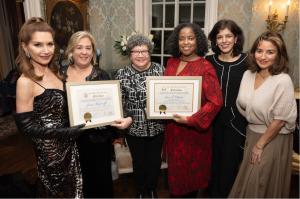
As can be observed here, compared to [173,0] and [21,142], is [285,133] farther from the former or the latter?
[21,142]

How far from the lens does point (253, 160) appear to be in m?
1.92

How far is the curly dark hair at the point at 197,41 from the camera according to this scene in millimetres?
2047

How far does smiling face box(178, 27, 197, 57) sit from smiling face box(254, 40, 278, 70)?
19.7 inches

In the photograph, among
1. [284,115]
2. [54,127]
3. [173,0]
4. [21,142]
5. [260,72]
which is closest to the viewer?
[54,127]

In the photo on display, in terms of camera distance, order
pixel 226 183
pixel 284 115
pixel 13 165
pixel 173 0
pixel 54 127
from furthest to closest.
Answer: pixel 173 0
pixel 13 165
pixel 226 183
pixel 284 115
pixel 54 127

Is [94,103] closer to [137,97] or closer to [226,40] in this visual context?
[137,97]

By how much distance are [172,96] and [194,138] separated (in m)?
0.47

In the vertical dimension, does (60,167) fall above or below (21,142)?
above

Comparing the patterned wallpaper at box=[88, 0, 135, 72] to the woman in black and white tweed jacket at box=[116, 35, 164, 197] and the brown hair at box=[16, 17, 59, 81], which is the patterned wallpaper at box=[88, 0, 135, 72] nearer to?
the woman in black and white tweed jacket at box=[116, 35, 164, 197]

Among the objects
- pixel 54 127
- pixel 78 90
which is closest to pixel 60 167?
pixel 54 127

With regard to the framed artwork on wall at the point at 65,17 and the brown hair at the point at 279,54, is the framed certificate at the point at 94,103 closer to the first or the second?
the brown hair at the point at 279,54

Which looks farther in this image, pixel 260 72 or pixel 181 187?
pixel 181 187

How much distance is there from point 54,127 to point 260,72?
1540 mm

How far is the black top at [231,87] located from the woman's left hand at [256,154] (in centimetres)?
22
